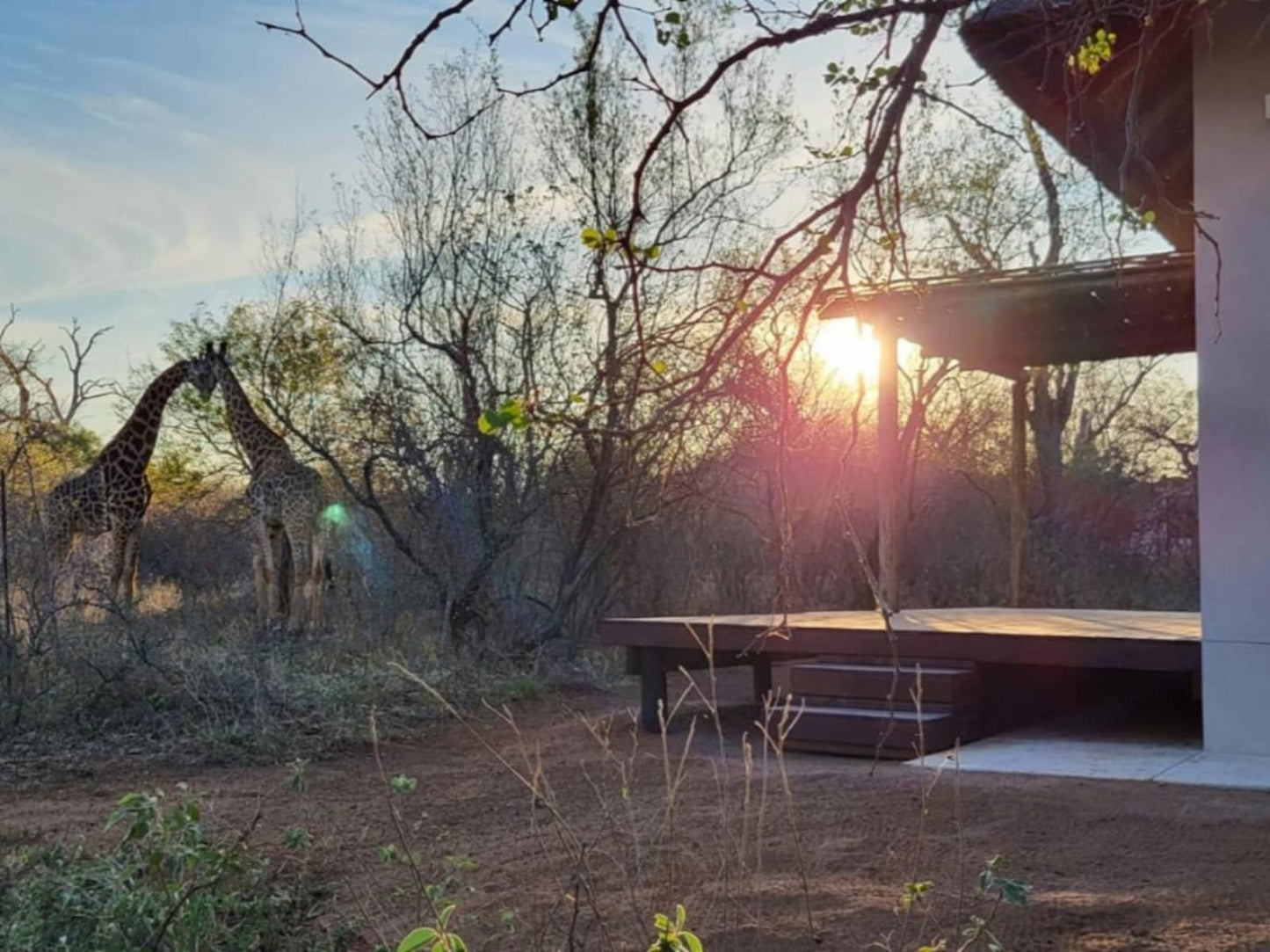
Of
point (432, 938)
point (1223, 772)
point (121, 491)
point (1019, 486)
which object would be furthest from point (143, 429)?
point (432, 938)

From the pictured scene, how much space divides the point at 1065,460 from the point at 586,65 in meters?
15.3

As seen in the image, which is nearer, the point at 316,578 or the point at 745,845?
the point at 745,845

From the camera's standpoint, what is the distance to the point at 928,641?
6.56 meters

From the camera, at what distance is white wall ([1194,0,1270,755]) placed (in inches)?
228

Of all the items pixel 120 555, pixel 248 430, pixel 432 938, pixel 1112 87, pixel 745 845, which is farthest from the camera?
pixel 248 430

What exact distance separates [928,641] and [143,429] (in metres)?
7.03

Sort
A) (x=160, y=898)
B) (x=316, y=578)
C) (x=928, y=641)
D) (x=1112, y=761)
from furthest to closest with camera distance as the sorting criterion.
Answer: (x=316, y=578), (x=928, y=641), (x=1112, y=761), (x=160, y=898)

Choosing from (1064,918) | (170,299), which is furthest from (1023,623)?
(170,299)

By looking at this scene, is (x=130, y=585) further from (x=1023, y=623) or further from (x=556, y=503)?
(x=1023, y=623)

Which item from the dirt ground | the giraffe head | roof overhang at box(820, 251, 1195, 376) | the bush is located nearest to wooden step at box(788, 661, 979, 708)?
the dirt ground

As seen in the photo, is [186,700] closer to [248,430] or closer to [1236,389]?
[248,430]

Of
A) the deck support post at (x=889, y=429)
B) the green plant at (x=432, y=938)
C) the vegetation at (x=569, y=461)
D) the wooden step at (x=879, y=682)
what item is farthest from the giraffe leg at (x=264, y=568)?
the green plant at (x=432, y=938)

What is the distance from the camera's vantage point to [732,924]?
10.5 ft

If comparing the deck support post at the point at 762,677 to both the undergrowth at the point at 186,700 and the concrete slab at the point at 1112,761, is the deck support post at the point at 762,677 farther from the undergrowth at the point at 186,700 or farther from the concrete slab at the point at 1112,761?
the undergrowth at the point at 186,700
